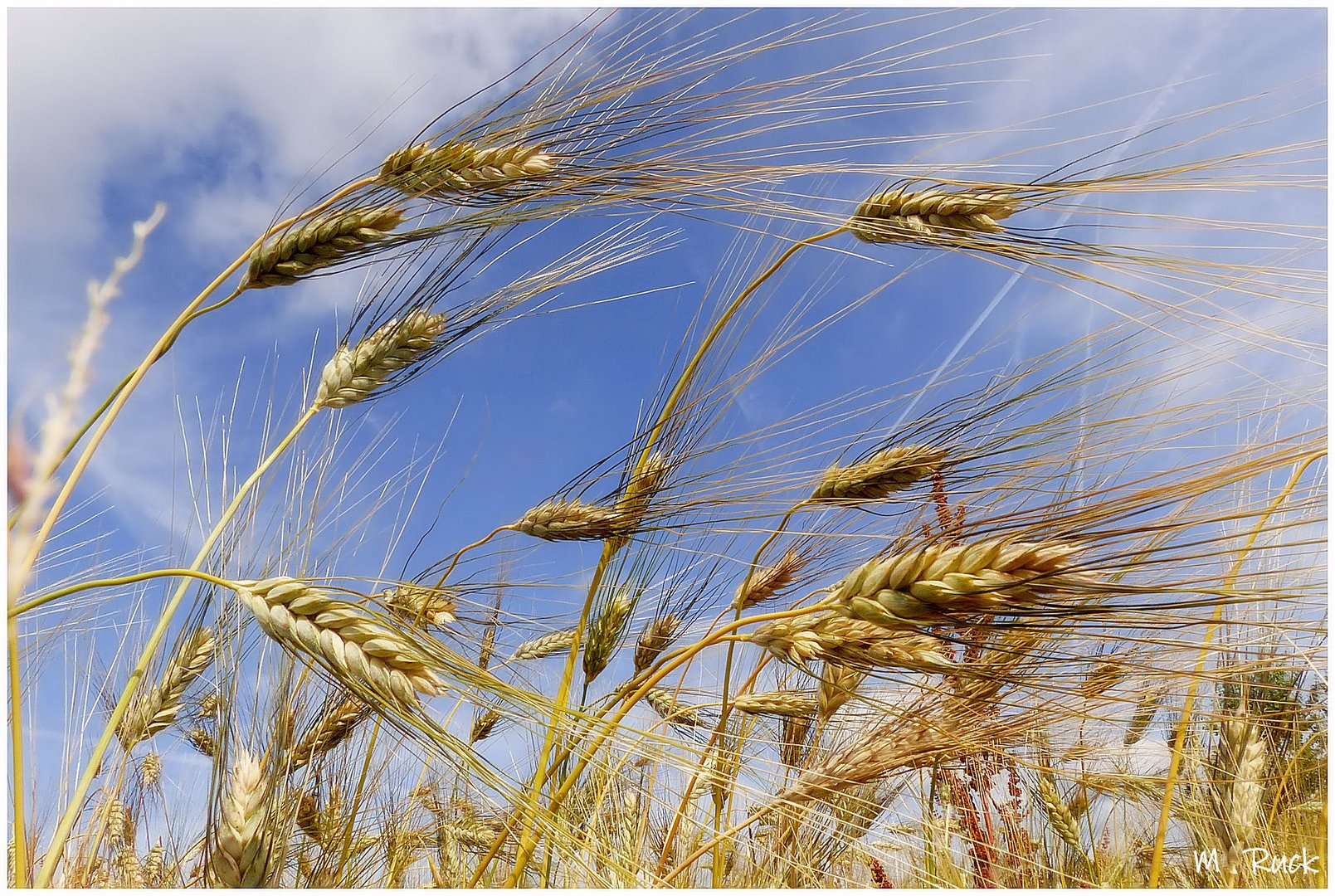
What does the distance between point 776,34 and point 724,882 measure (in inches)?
70.7

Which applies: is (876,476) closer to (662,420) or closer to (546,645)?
(662,420)

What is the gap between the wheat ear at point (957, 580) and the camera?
0.84 m

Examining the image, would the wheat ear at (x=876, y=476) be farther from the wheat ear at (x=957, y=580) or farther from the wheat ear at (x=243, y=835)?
the wheat ear at (x=243, y=835)

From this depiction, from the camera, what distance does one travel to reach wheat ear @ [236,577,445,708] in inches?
36.7

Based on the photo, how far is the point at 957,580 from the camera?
886 mm

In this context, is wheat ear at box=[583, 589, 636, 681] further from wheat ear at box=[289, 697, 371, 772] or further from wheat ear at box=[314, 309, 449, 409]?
wheat ear at box=[314, 309, 449, 409]

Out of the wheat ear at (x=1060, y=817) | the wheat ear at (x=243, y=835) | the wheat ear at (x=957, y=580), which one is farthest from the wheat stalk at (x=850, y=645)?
the wheat ear at (x=1060, y=817)

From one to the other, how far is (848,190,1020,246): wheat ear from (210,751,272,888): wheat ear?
4.83 feet

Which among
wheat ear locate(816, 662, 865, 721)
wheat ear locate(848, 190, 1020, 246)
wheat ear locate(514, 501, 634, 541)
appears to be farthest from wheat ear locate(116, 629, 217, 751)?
wheat ear locate(848, 190, 1020, 246)

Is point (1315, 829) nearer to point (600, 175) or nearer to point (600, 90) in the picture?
point (600, 175)

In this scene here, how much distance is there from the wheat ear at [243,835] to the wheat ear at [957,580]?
954mm

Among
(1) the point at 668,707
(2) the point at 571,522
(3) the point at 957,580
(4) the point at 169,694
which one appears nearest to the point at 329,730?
(4) the point at 169,694

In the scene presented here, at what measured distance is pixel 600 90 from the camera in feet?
5.03

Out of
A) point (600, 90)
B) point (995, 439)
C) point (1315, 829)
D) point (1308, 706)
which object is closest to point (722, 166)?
point (600, 90)
